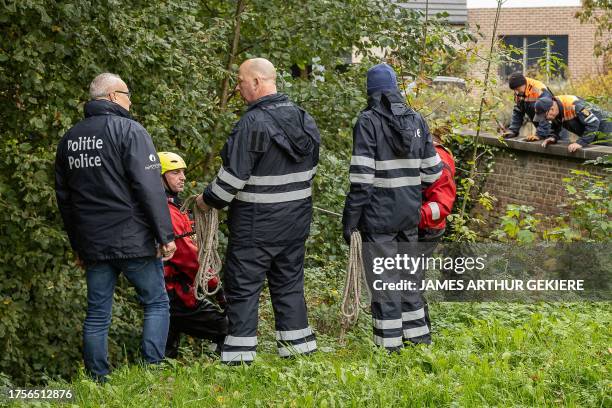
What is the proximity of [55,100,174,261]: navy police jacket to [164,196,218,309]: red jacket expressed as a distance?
0.54 meters

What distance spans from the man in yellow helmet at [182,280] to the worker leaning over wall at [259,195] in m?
0.51

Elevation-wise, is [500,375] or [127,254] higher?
[127,254]

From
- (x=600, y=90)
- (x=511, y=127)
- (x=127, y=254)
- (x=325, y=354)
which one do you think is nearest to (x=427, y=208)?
(x=325, y=354)

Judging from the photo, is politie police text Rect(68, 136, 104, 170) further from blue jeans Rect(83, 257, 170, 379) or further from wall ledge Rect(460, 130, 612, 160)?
wall ledge Rect(460, 130, 612, 160)

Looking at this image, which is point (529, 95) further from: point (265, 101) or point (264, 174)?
point (264, 174)

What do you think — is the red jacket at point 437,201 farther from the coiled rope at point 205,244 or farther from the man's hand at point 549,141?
the man's hand at point 549,141

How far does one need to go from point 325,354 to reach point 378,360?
651 millimetres

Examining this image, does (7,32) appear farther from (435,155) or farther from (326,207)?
Answer: (326,207)

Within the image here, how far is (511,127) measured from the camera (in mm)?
14812

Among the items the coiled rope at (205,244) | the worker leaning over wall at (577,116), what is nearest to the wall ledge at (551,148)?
the worker leaning over wall at (577,116)

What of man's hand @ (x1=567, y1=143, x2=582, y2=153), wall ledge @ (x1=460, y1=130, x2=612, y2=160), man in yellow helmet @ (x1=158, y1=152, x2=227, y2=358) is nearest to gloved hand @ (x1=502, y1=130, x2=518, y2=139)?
wall ledge @ (x1=460, y1=130, x2=612, y2=160)

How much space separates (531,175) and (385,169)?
895cm

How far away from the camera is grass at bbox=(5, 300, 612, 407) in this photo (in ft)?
18.2

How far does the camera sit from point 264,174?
20.7 feet
